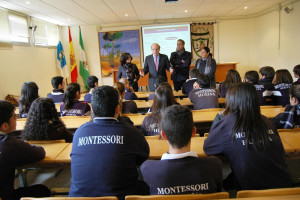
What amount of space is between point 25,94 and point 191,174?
2.73 meters

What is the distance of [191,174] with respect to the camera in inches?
41.4

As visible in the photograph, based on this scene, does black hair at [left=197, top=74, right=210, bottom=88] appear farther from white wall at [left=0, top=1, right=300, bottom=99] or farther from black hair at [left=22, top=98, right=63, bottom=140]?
white wall at [left=0, top=1, right=300, bottom=99]

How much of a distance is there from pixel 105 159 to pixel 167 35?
833 centimetres

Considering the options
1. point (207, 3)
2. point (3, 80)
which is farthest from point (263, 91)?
point (3, 80)

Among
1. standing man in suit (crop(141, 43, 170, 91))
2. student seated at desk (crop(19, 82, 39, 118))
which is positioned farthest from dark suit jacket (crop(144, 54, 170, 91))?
student seated at desk (crop(19, 82, 39, 118))

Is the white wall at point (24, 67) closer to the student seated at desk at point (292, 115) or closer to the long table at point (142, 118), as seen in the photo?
the long table at point (142, 118)

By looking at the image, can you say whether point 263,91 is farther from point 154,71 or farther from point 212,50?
point 212,50

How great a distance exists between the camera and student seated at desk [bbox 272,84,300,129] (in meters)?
1.96

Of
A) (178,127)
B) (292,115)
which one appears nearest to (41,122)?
(178,127)

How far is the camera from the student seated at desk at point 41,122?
1948mm

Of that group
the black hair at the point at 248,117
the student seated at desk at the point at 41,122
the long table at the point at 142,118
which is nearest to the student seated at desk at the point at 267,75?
the long table at the point at 142,118

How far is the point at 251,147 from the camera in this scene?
1.34m

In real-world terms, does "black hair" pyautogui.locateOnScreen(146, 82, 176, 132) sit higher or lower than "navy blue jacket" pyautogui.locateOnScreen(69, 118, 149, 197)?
higher

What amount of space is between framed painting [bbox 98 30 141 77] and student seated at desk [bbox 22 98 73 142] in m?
7.20
